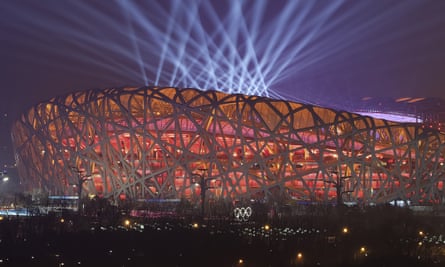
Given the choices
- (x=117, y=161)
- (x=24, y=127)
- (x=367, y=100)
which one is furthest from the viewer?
(x=367, y=100)

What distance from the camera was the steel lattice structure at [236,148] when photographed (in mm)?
53656

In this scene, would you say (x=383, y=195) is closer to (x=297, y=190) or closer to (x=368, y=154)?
(x=368, y=154)

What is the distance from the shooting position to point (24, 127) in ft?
212

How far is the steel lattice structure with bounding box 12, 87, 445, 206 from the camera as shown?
5366 cm

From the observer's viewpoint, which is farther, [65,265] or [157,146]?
[157,146]

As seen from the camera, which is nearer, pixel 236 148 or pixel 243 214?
pixel 243 214

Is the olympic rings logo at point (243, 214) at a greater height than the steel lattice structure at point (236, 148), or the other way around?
the steel lattice structure at point (236, 148)

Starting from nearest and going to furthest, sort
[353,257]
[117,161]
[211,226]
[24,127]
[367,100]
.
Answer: [353,257] → [211,226] → [117,161] → [24,127] → [367,100]

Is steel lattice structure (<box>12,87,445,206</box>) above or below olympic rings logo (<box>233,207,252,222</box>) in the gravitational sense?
above

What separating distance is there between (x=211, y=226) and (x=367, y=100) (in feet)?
289

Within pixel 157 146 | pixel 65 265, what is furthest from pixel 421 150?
pixel 65 265

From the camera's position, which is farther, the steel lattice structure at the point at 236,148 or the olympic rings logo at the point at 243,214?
the steel lattice structure at the point at 236,148

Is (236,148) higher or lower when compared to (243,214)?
higher

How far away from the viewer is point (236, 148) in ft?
184
